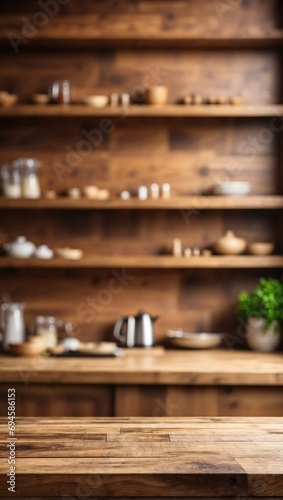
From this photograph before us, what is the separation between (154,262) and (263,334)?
0.75m

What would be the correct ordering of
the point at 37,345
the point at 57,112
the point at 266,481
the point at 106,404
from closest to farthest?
the point at 266,481, the point at 106,404, the point at 37,345, the point at 57,112

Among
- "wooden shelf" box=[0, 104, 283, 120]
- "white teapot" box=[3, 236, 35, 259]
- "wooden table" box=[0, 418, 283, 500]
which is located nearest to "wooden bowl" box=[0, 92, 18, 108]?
"wooden shelf" box=[0, 104, 283, 120]

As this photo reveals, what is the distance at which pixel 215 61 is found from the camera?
457cm

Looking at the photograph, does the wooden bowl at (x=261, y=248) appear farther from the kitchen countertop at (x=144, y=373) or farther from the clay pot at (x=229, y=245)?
the kitchen countertop at (x=144, y=373)

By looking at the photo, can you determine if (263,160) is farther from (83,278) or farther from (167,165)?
(83,278)

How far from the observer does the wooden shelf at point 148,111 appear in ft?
14.0

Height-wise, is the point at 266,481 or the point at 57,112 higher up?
the point at 57,112

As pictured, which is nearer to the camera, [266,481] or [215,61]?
[266,481]

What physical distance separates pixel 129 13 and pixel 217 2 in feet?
1.74

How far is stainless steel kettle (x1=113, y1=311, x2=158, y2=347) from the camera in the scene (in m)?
4.27

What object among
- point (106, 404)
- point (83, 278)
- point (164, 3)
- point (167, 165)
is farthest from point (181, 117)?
point (106, 404)

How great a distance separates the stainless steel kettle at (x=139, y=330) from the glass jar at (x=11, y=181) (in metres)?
0.97

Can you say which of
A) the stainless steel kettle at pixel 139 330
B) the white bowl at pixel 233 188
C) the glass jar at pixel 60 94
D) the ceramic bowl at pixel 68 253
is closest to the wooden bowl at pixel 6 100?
the glass jar at pixel 60 94

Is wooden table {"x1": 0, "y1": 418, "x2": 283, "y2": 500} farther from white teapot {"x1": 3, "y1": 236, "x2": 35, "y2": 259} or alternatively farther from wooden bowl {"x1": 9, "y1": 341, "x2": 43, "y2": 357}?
white teapot {"x1": 3, "y1": 236, "x2": 35, "y2": 259}
